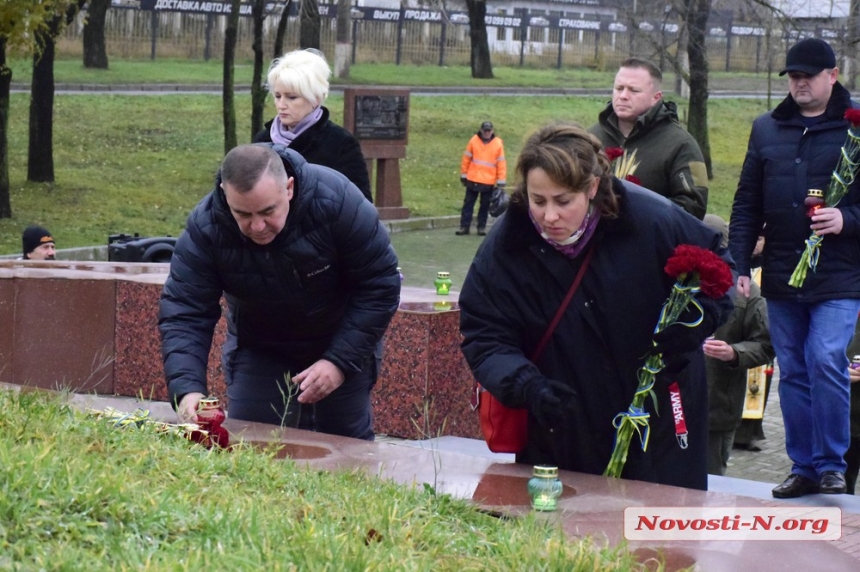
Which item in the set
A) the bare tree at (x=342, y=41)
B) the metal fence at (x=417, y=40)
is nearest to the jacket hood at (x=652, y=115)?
the metal fence at (x=417, y=40)

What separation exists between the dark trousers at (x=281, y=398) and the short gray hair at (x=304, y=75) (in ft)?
4.75

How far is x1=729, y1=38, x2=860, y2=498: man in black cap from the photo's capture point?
234 inches

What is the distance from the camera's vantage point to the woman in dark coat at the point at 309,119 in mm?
6094

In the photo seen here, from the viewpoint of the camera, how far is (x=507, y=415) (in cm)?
424

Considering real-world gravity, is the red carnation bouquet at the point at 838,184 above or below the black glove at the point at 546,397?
above

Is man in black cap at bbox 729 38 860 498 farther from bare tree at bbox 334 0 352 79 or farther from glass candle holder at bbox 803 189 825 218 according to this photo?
bare tree at bbox 334 0 352 79

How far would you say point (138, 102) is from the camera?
1227 inches

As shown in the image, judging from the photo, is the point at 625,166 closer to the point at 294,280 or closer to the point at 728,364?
the point at 728,364

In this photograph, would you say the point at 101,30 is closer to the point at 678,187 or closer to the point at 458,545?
the point at 678,187

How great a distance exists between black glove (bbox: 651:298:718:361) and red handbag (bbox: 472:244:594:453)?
310 mm

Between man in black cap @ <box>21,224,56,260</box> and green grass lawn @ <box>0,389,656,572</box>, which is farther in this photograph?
man in black cap @ <box>21,224,56,260</box>

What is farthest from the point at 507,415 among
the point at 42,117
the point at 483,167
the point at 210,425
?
the point at 42,117

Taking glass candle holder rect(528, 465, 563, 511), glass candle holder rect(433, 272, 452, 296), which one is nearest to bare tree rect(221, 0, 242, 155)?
glass candle holder rect(433, 272, 452, 296)

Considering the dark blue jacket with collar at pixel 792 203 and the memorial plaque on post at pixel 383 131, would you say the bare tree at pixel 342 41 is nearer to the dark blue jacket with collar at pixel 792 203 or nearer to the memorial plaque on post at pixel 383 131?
the memorial plaque on post at pixel 383 131
